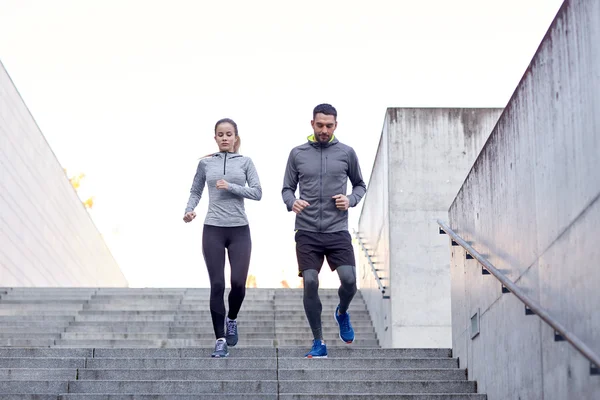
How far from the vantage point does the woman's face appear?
7.95m

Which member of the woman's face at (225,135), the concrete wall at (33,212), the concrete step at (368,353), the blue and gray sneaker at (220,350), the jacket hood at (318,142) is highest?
the woman's face at (225,135)

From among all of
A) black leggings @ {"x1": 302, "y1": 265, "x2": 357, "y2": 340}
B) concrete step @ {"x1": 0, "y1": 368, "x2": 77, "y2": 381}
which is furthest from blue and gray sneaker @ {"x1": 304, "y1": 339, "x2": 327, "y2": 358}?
concrete step @ {"x1": 0, "y1": 368, "x2": 77, "y2": 381}

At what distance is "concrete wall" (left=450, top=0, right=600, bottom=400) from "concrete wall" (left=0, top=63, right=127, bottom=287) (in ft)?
34.6

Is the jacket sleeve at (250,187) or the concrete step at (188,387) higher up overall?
the jacket sleeve at (250,187)

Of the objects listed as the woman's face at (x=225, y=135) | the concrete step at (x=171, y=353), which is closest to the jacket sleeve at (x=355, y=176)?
the woman's face at (x=225, y=135)

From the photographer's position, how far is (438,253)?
11.6 meters

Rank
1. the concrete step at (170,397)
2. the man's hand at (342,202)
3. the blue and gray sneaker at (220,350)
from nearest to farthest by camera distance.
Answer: the concrete step at (170,397), the man's hand at (342,202), the blue and gray sneaker at (220,350)

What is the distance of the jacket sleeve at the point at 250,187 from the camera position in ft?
25.5

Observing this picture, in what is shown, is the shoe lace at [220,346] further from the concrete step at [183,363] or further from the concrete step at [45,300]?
the concrete step at [45,300]

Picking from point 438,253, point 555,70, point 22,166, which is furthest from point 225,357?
point 22,166

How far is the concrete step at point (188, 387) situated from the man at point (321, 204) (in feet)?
2.30

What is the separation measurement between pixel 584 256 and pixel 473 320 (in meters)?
2.59

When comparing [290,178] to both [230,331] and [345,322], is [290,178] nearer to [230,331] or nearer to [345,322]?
[345,322]

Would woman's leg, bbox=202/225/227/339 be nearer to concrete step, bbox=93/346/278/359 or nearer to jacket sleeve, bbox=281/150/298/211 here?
concrete step, bbox=93/346/278/359
